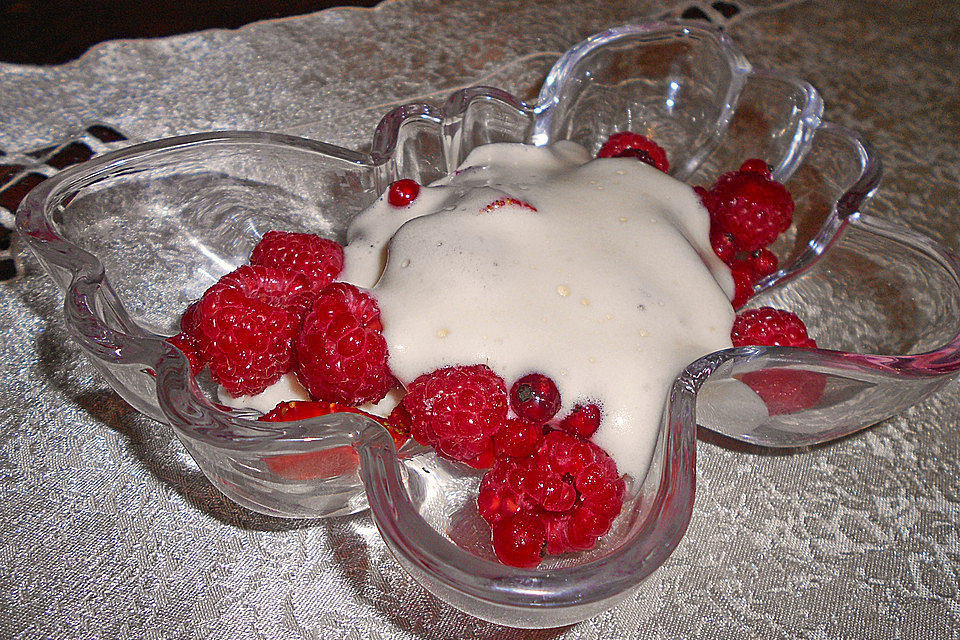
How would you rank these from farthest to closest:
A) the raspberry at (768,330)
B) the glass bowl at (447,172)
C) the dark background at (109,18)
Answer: the dark background at (109,18) → the raspberry at (768,330) → the glass bowl at (447,172)

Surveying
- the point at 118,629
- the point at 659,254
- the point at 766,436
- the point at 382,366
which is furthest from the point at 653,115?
the point at 118,629

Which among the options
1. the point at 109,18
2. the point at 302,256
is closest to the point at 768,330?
the point at 302,256

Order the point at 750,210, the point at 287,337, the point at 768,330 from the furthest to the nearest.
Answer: the point at 750,210, the point at 768,330, the point at 287,337

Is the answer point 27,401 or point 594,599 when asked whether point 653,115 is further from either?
point 27,401

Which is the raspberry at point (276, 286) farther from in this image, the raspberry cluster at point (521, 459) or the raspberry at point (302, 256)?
the raspberry cluster at point (521, 459)

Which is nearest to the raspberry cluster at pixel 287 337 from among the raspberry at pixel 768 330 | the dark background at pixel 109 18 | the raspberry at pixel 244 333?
the raspberry at pixel 244 333

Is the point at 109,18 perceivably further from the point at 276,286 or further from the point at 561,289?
the point at 561,289
